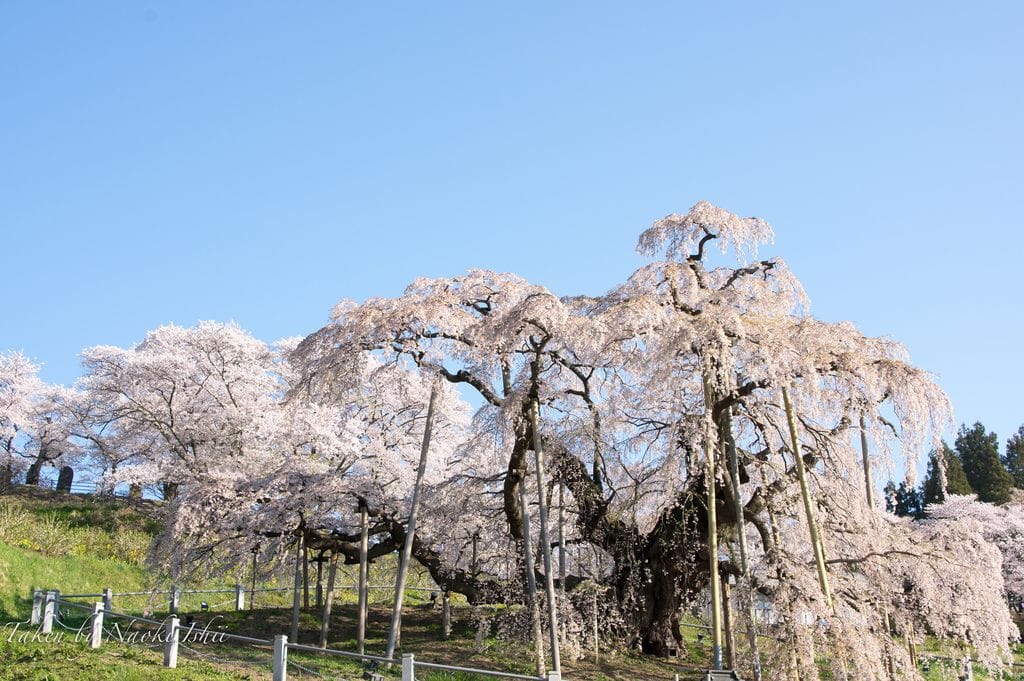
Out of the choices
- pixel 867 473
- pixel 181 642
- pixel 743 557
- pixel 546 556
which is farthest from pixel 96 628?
pixel 867 473

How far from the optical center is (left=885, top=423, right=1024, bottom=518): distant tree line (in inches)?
1736

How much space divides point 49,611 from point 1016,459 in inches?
2019

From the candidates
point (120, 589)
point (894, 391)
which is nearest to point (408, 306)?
point (894, 391)

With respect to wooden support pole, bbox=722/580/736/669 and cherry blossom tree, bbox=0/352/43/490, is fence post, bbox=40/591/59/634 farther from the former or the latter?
cherry blossom tree, bbox=0/352/43/490

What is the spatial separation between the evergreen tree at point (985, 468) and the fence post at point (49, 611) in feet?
143

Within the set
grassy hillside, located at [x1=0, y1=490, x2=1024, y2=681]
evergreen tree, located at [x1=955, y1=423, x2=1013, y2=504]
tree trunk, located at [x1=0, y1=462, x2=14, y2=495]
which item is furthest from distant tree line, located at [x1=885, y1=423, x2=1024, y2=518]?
tree trunk, located at [x1=0, y1=462, x2=14, y2=495]

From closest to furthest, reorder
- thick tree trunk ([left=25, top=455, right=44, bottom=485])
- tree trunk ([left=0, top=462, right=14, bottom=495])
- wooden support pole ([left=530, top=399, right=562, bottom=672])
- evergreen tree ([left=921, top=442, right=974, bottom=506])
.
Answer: wooden support pole ([left=530, top=399, right=562, bottom=672]), tree trunk ([left=0, top=462, right=14, bottom=495]), thick tree trunk ([left=25, top=455, right=44, bottom=485]), evergreen tree ([left=921, top=442, right=974, bottom=506])

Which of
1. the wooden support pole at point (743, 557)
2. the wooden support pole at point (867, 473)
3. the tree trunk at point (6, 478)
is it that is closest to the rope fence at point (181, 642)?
the wooden support pole at point (743, 557)

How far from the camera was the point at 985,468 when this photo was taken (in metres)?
46.3

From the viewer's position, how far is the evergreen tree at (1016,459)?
4819 centimetres

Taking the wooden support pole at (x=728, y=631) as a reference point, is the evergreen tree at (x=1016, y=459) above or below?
above

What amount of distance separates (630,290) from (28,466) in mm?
34967

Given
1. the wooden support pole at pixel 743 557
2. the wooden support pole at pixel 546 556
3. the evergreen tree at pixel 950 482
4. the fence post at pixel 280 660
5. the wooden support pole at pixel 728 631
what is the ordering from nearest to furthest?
the fence post at pixel 280 660, the wooden support pole at pixel 743 557, the wooden support pole at pixel 546 556, the wooden support pole at pixel 728 631, the evergreen tree at pixel 950 482

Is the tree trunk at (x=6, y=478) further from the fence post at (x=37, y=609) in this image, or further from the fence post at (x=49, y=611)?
the fence post at (x=49, y=611)
